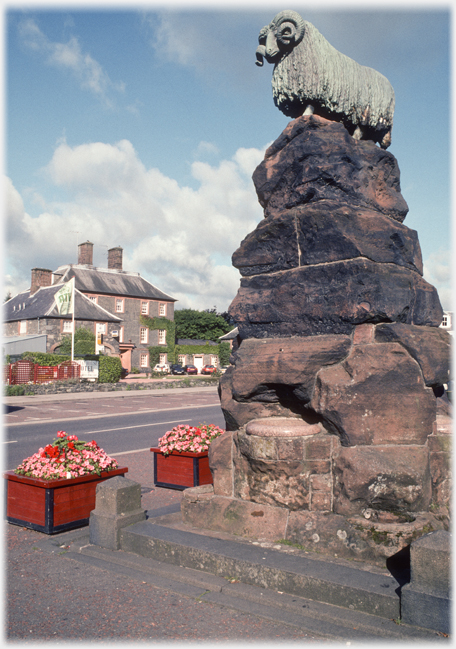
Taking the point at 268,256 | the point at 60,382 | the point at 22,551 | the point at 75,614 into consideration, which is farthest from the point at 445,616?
the point at 60,382

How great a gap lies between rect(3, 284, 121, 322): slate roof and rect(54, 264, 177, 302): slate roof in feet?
9.58

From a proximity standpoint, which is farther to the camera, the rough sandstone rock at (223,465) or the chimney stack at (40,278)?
the chimney stack at (40,278)

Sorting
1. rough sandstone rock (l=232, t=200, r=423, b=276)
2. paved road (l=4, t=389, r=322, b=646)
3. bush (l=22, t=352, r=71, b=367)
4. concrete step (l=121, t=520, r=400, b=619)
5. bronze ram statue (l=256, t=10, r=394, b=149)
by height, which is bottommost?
paved road (l=4, t=389, r=322, b=646)

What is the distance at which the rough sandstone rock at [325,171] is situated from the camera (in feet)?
16.6

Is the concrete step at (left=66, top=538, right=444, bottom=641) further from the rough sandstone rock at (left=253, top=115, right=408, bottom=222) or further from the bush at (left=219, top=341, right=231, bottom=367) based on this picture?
the bush at (left=219, top=341, right=231, bottom=367)

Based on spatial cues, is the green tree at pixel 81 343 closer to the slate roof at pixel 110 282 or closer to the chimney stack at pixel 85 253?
the slate roof at pixel 110 282

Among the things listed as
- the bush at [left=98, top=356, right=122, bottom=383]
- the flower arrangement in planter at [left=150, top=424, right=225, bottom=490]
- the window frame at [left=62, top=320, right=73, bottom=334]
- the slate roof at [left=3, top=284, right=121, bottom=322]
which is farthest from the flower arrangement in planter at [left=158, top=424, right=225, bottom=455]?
the window frame at [left=62, top=320, right=73, bottom=334]

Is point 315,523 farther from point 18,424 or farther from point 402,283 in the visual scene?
point 18,424

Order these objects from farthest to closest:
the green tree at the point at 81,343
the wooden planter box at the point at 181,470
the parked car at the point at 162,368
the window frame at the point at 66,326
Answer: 1. the parked car at the point at 162,368
2. the window frame at the point at 66,326
3. the green tree at the point at 81,343
4. the wooden planter box at the point at 181,470

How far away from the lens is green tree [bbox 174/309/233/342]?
78.5 meters

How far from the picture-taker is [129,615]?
3621mm

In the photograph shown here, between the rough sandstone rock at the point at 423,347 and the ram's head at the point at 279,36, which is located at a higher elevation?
the ram's head at the point at 279,36

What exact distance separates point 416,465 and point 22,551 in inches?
152

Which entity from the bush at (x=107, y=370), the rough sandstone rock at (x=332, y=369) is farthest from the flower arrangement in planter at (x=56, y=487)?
the bush at (x=107, y=370)
